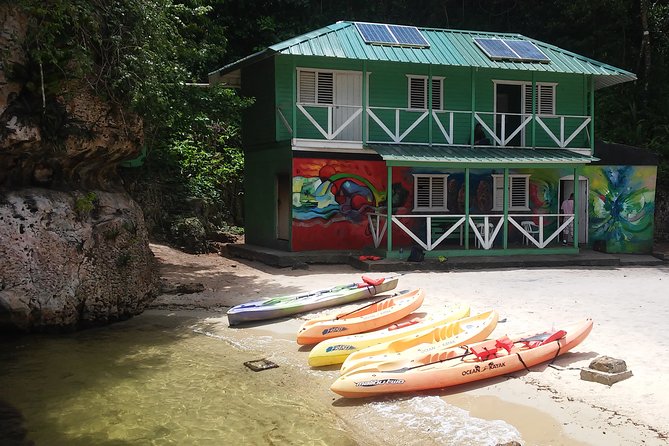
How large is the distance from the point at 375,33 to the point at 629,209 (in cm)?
943

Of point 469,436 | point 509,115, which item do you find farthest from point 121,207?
point 509,115

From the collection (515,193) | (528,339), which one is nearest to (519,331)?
(528,339)

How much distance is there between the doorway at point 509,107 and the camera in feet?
60.9

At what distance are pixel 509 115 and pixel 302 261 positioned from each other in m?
8.43

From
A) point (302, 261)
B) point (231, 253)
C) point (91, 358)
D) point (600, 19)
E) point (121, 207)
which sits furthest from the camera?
point (600, 19)

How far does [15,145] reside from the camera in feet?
30.6

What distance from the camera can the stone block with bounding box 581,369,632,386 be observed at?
6.39 m

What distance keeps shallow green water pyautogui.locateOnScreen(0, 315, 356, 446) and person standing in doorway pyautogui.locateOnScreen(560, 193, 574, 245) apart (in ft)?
41.0

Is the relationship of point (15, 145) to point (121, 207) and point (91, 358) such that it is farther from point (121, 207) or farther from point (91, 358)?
point (91, 358)

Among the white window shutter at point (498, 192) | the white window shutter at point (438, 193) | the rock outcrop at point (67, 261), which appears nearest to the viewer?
the rock outcrop at point (67, 261)

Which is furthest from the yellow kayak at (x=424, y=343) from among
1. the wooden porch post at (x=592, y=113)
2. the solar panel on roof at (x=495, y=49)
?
the wooden porch post at (x=592, y=113)

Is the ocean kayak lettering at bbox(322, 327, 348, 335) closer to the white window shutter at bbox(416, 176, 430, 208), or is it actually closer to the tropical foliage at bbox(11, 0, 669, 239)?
the tropical foliage at bbox(11, 0, 669, 239)

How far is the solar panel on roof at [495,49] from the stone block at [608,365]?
41.0 ft

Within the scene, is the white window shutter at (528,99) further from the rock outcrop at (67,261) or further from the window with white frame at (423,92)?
the rock outcrop at (67,261)
